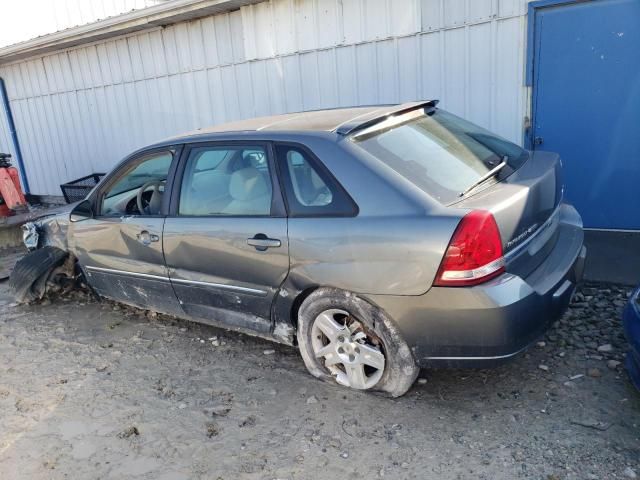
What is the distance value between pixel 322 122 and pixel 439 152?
79 cm

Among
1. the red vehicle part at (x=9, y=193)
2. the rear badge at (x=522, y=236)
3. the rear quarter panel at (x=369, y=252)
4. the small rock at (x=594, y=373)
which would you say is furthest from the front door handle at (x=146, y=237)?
the red vehicle part at (x=9, y=193)

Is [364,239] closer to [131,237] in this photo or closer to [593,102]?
[131,237]

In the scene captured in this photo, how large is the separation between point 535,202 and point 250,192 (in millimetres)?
1747

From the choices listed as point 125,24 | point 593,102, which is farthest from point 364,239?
point 125,24

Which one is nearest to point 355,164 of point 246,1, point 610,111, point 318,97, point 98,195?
point 98,195

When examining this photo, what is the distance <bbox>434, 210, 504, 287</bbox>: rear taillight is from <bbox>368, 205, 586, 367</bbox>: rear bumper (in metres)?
0.06

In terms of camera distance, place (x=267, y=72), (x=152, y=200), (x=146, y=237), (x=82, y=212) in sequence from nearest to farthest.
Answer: (x=146, y=237), (x=152, y=200), (x=82, y=212), (x=267, y=72)

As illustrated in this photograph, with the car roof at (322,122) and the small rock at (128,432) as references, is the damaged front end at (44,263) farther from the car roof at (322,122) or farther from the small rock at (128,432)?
the small rock at (128,432)

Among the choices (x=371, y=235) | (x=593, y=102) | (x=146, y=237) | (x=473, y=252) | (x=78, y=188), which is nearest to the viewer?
(x=473, y=252)

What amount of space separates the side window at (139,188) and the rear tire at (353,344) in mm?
1560

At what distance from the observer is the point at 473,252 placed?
267cm

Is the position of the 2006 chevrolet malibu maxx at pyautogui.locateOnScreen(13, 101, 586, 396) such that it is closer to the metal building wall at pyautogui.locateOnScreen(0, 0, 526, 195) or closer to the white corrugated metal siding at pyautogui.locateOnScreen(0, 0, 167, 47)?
the metal building wall at pyautogui.locateOnScreen(0, 0, 526, 195)

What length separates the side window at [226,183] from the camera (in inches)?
135

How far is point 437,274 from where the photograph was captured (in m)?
2.73
